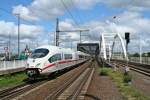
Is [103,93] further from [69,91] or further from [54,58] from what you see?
[54,58]

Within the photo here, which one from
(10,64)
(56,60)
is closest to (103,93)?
(56,60)

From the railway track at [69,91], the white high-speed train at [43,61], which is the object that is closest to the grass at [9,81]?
the white high-speed train at [43,61]

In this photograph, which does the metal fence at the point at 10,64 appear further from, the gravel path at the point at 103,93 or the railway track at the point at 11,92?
the gravel path at the point at 103,93

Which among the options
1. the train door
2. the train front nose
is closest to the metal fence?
the train door

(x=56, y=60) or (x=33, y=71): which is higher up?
(x=56, y=60)

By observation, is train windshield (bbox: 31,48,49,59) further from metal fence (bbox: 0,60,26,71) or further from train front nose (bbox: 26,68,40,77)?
metal fence (bbox: 0,60,26,71)

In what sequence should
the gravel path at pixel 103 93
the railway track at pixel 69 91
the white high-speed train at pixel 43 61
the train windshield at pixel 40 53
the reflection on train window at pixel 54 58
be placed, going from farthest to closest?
1. the reflection on train window at pixel 54 58
2. the train windshield at pixel 40 53
3. the white high-speed train at pixel 43 61
4. the railway track at pixel 69 91
5. the gravel path at pixel 103 93

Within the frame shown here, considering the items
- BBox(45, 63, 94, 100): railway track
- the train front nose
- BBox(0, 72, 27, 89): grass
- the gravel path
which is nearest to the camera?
the gravel path

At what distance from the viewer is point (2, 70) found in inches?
1308

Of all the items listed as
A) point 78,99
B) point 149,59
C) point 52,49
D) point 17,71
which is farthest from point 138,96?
point 149,59

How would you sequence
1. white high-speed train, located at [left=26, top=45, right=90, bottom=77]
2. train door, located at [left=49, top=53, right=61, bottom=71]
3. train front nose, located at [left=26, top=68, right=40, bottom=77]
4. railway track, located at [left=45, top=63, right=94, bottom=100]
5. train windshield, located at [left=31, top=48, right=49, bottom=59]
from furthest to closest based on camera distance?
train door, located at [left=49, top=53, right=61, bottom=71], train windshield, located at [left=31, top=48, right=49, bottom=59], white high-speed train, located at [left=26, top=45, right=90, bottom=77], train front nose, located at [left=26, top=68, right=40, bottom=77], railway track, located at [left=45, top=63, right=94, bottom=100]

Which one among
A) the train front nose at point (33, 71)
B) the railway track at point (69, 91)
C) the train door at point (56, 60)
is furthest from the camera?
the train door at point (56, 60)

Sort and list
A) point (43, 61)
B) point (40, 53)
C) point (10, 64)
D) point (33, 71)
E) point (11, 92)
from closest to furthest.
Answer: point (11, 92) < point (33, 71) < point (43, 61) < point (40, 53) < point (10, 64)

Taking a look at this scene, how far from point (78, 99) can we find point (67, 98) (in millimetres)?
688
